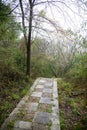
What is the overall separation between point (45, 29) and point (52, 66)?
7913mm

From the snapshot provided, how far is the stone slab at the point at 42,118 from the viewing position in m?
3.46

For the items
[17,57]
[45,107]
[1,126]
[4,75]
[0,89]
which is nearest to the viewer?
[1,126]

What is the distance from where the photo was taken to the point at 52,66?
15.6 metres

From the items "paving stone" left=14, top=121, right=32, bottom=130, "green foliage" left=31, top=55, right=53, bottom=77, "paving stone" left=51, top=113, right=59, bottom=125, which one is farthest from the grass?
"green foliage" left=31, top=55, right=53, bottom=77

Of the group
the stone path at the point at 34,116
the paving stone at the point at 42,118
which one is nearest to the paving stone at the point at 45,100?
the stone path at the point at 34,116

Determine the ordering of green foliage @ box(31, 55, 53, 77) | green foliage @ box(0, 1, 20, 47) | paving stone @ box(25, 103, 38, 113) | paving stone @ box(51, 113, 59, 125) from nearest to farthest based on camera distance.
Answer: paving stone @ box(51, 113, 59, 125) → paving stone @ box(25, 103, 38, 113) → green foliage @ box(0, 1, 20, 47) → green foliage @ box(31, 55, 53, 77)

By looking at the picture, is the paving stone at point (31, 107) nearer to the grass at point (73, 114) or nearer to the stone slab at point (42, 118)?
the stone slab at point (42, 118)

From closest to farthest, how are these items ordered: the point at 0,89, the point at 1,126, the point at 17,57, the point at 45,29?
the point at 1,126 < the point at 0,89 < the point at 45,29 < the point at 17,57

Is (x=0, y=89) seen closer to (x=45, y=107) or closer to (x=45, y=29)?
(x=45, y=107)

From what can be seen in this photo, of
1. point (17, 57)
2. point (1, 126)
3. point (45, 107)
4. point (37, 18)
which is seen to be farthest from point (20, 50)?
point (1, 126)

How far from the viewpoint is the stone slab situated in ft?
11.4

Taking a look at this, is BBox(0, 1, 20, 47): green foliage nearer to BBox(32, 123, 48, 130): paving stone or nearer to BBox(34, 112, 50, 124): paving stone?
BBox(34, 112, 50, 124): paving stone

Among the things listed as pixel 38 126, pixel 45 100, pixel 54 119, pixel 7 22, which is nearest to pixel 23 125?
pixel 38 126

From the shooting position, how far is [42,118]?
11.9 feet
